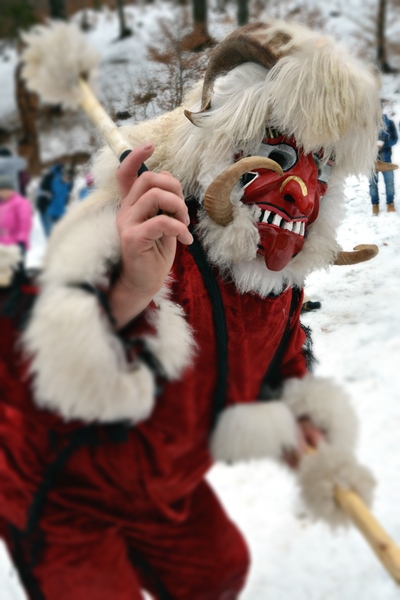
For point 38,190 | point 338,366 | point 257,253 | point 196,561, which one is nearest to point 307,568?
point 196,561

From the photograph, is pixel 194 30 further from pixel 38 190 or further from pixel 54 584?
pixel 54 584

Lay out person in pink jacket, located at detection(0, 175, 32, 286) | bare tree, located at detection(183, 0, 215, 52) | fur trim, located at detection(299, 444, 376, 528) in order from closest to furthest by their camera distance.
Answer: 1. person in pink jacket, located at detection(0, 175, 32, 286)
2. fur trim, located at detection(299, 444, 376, 528)
3. bare tree, located at detection(183, 0, 215, 52)

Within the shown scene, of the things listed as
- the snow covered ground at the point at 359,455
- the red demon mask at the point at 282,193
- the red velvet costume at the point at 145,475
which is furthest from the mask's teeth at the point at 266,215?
the snow covered ground at the point at 359,455

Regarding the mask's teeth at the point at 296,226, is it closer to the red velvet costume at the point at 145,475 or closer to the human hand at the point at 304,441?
the red velvet costume at the point at 145,475

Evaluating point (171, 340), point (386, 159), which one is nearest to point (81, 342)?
point (171, 340)

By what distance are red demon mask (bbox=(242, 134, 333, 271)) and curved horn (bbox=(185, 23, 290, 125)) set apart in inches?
3.6

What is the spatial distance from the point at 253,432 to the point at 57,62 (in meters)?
0.43

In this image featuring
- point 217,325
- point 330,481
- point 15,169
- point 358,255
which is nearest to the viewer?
point 15,169

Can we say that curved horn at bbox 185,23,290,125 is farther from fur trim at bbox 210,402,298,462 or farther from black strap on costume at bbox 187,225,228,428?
fur trim at bbox 210,402,298,462

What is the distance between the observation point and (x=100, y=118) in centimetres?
42

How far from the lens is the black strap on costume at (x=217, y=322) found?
0.54m

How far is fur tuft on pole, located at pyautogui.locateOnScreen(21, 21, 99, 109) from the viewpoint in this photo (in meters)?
0.37

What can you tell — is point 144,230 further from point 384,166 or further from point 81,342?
point 384,166

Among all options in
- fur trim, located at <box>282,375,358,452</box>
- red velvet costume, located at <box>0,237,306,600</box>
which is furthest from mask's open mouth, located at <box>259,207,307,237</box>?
fur trim, located at <box>282,375,358,452</box>
